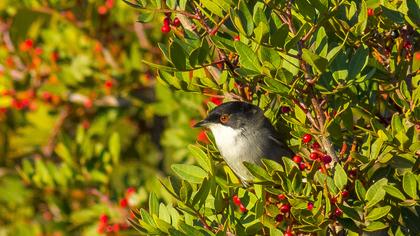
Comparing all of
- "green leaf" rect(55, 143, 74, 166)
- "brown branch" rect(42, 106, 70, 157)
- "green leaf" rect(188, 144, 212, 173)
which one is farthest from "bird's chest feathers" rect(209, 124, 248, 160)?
"brown branch" rect(42, 106, 70, 157)

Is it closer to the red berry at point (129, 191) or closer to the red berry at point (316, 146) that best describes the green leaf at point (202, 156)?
the red berry at point (316, 146)

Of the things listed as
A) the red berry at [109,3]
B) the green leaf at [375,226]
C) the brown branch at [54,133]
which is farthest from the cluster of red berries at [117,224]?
the green leaf at [375,226]

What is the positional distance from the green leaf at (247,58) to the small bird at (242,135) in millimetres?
1059

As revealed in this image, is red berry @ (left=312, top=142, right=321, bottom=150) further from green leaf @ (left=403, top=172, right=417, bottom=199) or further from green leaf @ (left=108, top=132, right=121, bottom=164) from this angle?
green leaf @ (left=108, top=132, right=121, bottom=164)

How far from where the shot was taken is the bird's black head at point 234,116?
4.63 metres

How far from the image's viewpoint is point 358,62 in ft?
11.1

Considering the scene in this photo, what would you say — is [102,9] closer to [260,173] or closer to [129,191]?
[129,191]

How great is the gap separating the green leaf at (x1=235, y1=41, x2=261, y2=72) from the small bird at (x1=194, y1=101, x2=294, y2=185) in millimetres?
1059

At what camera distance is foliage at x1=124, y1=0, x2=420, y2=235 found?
3348 millimetres

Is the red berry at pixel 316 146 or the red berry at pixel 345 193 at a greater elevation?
the red berry at pixel 316 146

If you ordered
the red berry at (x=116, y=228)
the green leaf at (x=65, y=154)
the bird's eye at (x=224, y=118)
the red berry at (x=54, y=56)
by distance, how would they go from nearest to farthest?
the bird's eye at (x=224, y=118) → the red berry at (x=116, y=228) → the green leaf at (x=65, y=154) → the red berry at (x=54, y=56)

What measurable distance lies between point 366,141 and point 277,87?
1.67 feet

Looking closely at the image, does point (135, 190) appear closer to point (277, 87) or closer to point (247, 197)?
point (247, 197)

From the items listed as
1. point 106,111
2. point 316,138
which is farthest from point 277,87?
point 106,111
